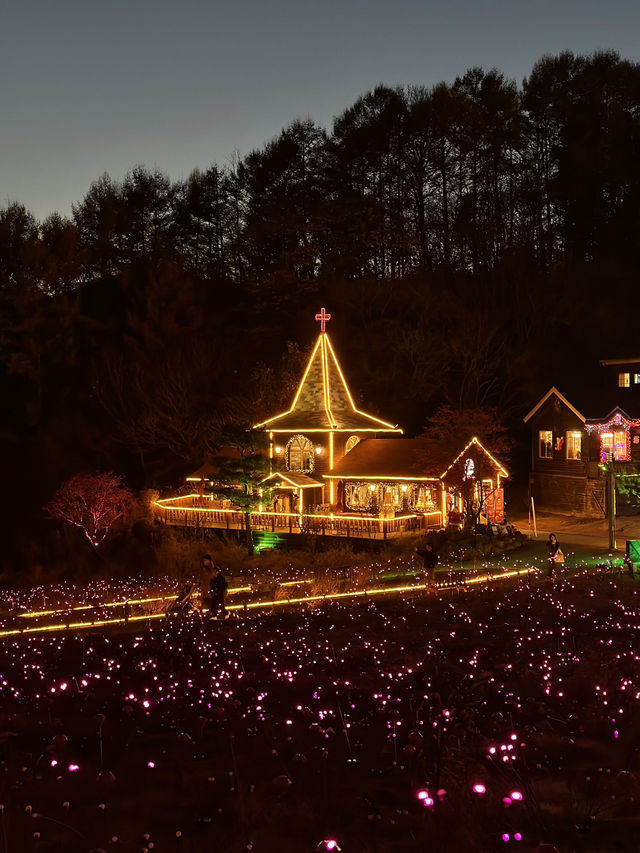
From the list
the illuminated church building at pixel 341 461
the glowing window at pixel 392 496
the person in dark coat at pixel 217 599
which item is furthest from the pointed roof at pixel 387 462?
the person in dark coat at pixel 217 599

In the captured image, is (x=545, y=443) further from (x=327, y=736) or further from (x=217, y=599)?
(x=327, y=736)

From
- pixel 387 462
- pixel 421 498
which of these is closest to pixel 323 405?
pixel 387 462

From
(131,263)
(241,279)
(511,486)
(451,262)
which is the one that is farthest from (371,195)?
(511,486)

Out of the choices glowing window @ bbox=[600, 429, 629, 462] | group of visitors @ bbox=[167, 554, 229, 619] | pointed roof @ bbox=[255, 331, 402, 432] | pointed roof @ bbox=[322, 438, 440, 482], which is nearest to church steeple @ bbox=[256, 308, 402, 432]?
pointed roof @ bbox=[255, 331, 402, 432]

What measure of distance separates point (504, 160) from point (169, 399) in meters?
30.3

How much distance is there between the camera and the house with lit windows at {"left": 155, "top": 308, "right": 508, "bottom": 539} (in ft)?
110

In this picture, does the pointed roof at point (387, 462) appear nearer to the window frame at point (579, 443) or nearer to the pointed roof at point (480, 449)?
the pointed roof at point (480, 449)

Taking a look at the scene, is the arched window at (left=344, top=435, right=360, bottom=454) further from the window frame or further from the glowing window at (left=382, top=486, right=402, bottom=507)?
the window frame

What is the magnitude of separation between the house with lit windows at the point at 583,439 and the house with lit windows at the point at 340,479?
22.0ft

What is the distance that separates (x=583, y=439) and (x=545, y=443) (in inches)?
104

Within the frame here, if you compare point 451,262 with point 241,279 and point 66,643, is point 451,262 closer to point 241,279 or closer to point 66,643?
point 241,279

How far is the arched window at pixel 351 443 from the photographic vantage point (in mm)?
37531

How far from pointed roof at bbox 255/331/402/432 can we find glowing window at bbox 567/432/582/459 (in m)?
9.18

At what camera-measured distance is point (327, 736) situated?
1146cm
